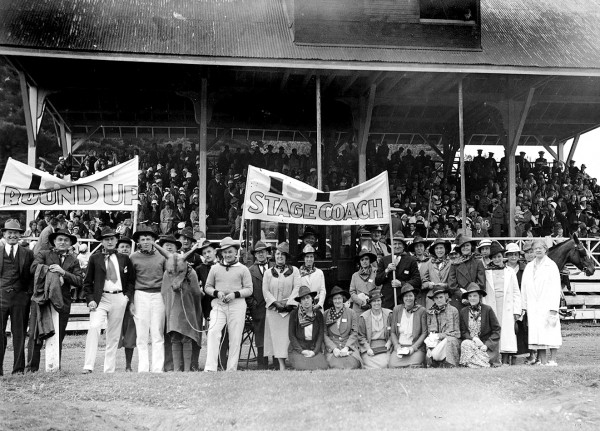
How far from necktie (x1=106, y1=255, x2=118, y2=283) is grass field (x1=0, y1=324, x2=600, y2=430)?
1290 mm

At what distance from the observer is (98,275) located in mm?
9797

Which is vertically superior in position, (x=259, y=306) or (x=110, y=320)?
(x=259, y=306)

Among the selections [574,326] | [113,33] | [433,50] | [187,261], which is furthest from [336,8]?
[187,261]

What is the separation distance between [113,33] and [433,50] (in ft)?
26.1

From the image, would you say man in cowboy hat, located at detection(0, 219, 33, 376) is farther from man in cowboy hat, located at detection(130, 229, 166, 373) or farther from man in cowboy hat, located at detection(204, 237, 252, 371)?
man in cowboy hat, located at detection(204, 237, 252, 371)

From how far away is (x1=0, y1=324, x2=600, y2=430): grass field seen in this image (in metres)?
7.12

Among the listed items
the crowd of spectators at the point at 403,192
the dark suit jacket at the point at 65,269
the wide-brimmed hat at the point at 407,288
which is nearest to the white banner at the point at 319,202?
the wide-brimmed hat at the point at 407,288

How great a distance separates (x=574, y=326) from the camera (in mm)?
16656

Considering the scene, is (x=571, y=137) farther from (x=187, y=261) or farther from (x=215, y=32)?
(x=187, y=261)

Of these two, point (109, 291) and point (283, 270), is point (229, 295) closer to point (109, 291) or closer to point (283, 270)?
point (283, 270)

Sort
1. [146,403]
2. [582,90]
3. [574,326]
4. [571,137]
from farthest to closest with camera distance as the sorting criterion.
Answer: [571,137] → [582,90] → [574,326] → [146,403]

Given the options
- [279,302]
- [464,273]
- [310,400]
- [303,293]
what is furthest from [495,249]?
[310,400]

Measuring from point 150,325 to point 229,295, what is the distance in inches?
44.1

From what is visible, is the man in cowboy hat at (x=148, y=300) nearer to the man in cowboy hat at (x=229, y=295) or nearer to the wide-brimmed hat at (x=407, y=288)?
the man in cowboy hat at (x=229, y=295)
